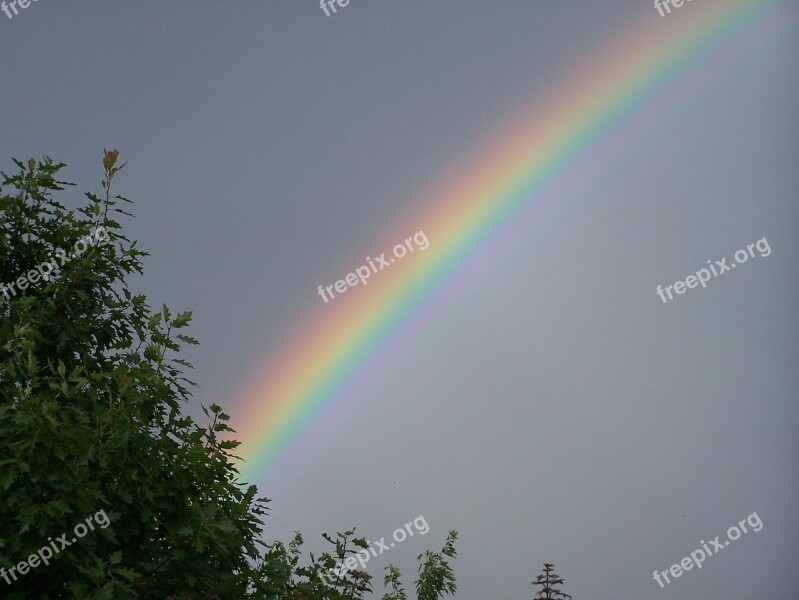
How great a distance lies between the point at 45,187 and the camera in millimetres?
8977

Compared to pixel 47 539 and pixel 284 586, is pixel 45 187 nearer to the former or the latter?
pixel 47 539

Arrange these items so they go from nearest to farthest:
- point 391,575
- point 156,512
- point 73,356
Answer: point 156,512 → point 73,356 → point 391,575

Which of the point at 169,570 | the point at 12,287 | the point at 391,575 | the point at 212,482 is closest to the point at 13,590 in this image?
the point at 169,570

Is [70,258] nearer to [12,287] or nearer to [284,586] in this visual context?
[12,287]

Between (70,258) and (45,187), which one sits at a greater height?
(45,187)

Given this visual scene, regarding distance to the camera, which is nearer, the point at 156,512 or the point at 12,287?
the point at 156,512

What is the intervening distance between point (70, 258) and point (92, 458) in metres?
3.22

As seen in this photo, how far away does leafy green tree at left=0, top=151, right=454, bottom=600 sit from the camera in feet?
19.6

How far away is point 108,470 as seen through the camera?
6.27 m

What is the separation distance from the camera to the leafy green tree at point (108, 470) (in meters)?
5.97

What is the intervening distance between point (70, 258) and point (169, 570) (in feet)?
12.2

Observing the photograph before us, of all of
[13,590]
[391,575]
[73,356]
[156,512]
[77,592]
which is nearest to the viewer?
[77,592]

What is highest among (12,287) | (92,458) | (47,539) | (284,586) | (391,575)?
(12,287)

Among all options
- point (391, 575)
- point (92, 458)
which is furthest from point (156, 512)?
point (391, 575)
